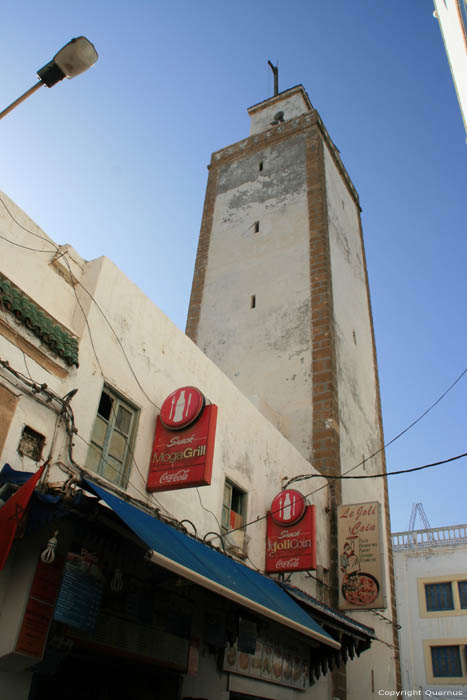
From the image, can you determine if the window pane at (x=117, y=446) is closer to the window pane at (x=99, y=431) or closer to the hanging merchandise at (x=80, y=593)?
the window pane at (x=99, y=431)

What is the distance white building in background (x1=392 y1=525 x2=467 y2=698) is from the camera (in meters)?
23.5

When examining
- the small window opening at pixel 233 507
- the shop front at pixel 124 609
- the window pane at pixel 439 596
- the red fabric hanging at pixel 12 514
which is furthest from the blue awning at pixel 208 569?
the window pane at pixel 439 596

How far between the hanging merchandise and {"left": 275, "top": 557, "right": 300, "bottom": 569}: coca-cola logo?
4806mm

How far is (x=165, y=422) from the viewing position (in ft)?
26.7

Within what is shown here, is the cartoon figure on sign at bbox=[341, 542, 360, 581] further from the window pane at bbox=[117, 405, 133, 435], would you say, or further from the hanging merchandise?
the hanging merchandise

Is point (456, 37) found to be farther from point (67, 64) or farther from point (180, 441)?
point (180, 441)

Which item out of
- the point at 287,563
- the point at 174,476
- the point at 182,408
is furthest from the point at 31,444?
the point at 287,563

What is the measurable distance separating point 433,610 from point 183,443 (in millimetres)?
21865

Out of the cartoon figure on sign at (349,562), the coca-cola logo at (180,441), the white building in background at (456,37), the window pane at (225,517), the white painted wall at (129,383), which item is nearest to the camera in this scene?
the white painted wall at (129,383)

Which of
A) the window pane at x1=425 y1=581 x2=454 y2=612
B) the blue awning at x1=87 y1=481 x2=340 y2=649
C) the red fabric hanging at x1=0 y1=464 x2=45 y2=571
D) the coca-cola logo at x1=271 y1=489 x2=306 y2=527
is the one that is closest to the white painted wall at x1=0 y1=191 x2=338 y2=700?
the coca-cola logo at x1=271 y1=489 x2=306 y2=527

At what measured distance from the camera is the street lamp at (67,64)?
19.0 ft

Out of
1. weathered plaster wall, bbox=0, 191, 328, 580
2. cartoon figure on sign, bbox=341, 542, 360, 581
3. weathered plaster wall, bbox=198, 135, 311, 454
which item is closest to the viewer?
weathered plaster wall, bbox=0, 191, 328, 580

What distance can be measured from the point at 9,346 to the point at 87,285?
192 centimetres

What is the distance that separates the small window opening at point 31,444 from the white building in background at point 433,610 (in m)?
23.2
